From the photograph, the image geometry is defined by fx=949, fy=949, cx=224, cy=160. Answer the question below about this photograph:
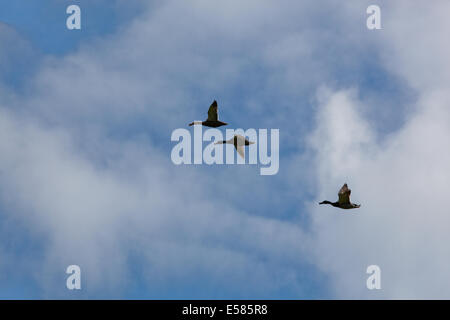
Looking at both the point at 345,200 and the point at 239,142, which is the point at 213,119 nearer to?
the point at 239,142

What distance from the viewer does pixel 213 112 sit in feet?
345

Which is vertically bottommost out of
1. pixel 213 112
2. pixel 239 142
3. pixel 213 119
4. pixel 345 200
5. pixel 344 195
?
pixel 345 200

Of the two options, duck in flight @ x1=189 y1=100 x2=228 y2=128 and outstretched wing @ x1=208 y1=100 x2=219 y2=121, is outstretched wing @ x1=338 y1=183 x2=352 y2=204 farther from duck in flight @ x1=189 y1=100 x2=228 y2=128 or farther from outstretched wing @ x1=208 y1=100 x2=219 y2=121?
outstretched wing @ x1=208 y1=100 x2=219 y2=121

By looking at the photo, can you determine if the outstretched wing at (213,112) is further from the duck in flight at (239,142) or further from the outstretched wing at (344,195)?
the outstretched wing at (344,195)

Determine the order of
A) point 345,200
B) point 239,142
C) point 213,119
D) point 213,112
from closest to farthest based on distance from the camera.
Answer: point 213,112
point 213,119
point 345,200
point 239,142

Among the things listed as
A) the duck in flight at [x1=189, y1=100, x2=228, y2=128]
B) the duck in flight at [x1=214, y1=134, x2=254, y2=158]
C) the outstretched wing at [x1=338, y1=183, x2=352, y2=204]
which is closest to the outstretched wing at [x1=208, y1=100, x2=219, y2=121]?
the duck in flight at [x1=189, y1=100, x2=228, y2=128]

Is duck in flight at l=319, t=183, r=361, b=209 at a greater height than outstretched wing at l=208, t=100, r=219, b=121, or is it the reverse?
outstretched wing at l=208, t=100, r=219, b=121

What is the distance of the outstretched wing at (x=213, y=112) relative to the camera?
343 ft

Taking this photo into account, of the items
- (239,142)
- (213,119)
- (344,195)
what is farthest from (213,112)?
(344,195)

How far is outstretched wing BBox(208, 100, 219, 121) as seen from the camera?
104438 mm

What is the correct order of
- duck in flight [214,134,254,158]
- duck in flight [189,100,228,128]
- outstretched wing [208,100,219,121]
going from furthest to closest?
duck in flight [214,134,254,158] → duck in flight [189,100,228,128] → outstretched wing [208,100,219,121]
